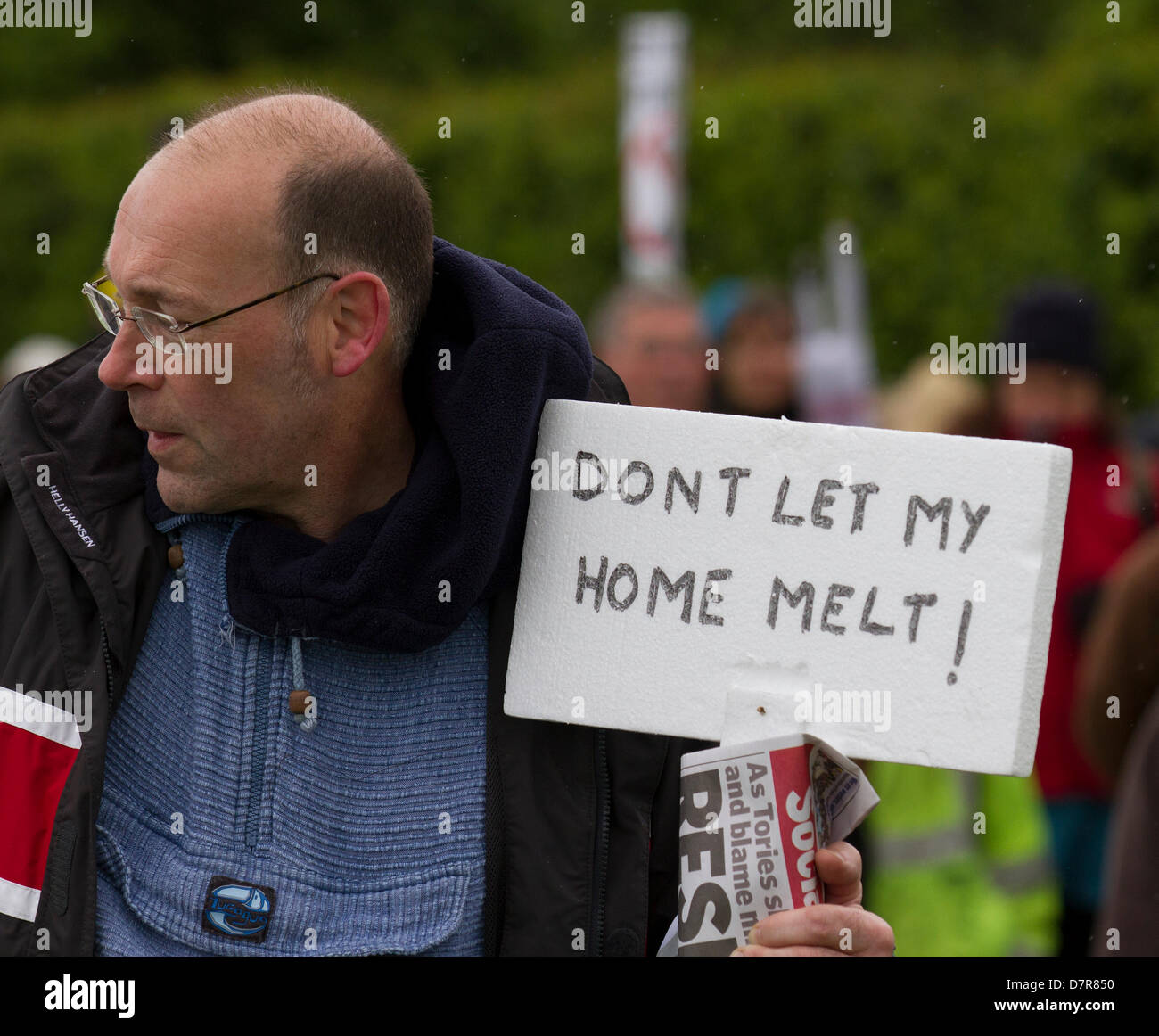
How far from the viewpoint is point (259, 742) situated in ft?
7.25

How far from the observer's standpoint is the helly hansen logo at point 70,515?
2160mm

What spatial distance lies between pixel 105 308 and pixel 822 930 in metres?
1.28

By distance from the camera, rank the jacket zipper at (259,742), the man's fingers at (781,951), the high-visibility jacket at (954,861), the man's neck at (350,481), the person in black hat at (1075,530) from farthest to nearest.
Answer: the person in black hat at (1075,530) → the high-visibility jacket at (954,861) → the man's neck at (350,481) → the jacket zipper at (259,742) → the man's fingers at (781,951)

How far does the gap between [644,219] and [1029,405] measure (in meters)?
5.86

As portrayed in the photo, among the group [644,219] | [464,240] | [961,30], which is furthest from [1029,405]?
[961,30]

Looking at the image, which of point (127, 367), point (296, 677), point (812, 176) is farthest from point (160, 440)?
point (812, 176)

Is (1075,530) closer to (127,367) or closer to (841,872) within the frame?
(841,872)

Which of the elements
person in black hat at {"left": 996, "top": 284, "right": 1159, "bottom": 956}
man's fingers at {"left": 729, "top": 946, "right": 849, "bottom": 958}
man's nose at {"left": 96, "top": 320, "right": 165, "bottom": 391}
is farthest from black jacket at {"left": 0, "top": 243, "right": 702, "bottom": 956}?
person in black hat at {"left": 996, "top": 284, "right": 1159, "bottom": 956}

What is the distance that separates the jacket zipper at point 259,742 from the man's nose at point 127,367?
1.26 ft

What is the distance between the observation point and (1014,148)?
12.3 metres

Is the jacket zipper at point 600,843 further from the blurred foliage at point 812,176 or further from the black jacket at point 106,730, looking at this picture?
the blurred foliage at point 812,176

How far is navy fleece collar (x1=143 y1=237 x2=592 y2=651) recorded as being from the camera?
2.17 meters

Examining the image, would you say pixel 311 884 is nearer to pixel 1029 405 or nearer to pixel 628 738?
pixel 628 738

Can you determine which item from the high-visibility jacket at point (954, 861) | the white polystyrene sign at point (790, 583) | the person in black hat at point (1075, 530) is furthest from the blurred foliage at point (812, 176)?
the white polystyrene sign at point (790, 583)
